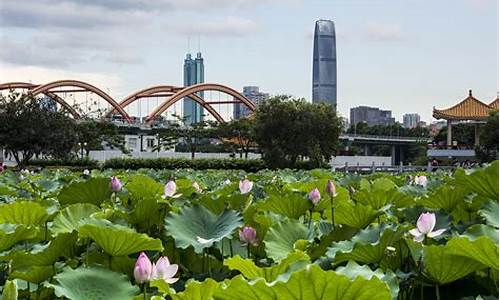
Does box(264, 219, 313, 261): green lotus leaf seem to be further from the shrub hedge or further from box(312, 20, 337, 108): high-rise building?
the shrub hedge

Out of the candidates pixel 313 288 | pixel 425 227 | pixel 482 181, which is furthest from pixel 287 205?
pixel 313 288

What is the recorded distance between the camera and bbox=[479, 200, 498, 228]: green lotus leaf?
160 cm

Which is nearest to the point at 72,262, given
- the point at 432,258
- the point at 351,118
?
the point at 432,258

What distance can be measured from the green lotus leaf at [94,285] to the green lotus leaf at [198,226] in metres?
0.30

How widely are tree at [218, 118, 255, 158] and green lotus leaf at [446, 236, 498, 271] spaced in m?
45.2

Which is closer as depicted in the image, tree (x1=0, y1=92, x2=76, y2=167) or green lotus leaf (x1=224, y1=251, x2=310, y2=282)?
green lotus leaf (x1=224, y1=251, x2=310, y2=282)

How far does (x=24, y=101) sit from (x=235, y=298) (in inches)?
1137

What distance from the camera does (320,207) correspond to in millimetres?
2182

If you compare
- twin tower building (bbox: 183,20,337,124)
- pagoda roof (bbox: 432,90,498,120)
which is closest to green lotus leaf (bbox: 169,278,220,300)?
twin tower building (bbox: 183,20,337,124)

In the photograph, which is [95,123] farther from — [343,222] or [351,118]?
[351,118]

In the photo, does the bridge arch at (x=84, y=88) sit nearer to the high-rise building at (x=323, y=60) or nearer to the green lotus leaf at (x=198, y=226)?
the high-rise building at (x=323, y=60)

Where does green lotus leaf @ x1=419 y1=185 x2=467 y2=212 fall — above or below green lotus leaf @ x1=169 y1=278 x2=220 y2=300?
above

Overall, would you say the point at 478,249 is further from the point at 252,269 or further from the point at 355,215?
the point at 355,215

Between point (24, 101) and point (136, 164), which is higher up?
point (24, 101)
